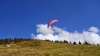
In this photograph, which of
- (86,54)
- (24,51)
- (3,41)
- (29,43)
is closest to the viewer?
(86,54)

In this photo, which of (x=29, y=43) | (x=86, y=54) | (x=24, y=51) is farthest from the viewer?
(x=29, y=43)

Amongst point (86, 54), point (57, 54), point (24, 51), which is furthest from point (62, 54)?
point (24, 51)

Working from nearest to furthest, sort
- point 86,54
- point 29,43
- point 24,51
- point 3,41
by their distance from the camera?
point 86,54, point 24,51, point 29,43, point 3,41

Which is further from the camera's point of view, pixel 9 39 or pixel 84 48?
pixel 9 39

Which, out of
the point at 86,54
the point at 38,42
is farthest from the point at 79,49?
the point at 38,42

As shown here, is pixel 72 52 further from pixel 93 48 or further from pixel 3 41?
pixel 3 41

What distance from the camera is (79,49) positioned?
64.2 meters

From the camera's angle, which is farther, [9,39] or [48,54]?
[9,39]

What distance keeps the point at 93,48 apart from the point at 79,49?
341 cm

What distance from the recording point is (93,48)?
64562 millimetres

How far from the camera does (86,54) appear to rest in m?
57.8

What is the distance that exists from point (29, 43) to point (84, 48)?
19.1 meters

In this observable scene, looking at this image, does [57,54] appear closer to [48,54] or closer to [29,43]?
[48,54]

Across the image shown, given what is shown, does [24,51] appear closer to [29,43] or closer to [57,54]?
[57,54]
